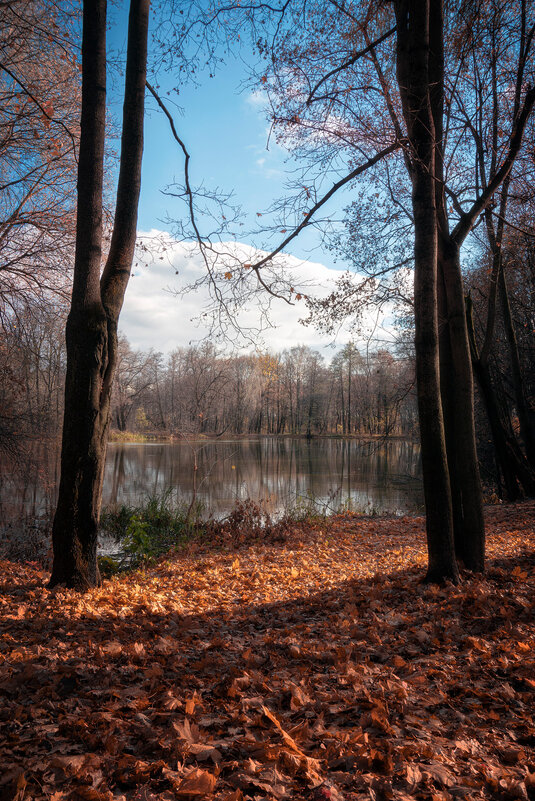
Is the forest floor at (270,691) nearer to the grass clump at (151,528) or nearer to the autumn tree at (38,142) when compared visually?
the grass clump at (151,528)

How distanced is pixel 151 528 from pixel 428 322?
7.67 metres

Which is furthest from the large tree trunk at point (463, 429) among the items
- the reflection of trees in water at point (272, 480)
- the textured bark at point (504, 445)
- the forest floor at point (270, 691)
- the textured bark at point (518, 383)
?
the textured bark at point (518, 383)

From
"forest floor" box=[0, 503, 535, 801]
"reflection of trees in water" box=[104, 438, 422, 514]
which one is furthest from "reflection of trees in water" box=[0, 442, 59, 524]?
"forest floor" box=[0, 503, 535, 801]

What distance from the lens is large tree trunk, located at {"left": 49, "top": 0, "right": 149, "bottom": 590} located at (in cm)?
471

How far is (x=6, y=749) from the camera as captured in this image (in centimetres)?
210

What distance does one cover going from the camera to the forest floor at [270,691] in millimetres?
1935

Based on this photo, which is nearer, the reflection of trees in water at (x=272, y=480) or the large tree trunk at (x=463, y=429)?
the large tree trunk at (x=463, y=429)

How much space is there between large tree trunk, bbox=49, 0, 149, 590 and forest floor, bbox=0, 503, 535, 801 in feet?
2.03

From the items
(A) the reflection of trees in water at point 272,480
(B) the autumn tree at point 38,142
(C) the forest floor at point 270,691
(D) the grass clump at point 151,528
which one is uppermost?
(B) the autumn tree at point 38,142

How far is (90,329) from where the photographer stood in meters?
4.78

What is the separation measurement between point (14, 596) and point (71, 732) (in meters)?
2.72

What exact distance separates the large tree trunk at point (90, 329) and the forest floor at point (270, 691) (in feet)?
2.03

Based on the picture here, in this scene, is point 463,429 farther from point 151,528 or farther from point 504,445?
point 151,528

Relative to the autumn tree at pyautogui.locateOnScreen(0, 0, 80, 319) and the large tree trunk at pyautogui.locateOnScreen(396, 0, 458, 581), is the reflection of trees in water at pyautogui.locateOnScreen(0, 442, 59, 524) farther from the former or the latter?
the large tree trunk at pyautogui.locateOnScreen(396, 0, 458, 581)
